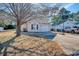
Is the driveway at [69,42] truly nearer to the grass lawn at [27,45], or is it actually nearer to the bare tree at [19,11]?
the grass lawn at [27,45]

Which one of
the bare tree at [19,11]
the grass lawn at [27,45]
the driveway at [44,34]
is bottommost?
the grass lawn at [27,45]

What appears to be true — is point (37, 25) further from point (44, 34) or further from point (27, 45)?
point (27, 45)

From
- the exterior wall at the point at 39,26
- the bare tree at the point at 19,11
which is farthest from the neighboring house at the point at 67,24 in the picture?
the bare tree at the point at 19,11

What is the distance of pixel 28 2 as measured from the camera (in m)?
2.04

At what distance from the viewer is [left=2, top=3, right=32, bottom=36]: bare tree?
2045mm

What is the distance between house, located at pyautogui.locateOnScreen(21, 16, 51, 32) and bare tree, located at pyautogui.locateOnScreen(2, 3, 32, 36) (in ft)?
0.15

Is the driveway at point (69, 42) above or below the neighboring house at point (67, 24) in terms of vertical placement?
→ below

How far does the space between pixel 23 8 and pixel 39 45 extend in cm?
42

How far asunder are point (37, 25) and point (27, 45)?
0.23 m

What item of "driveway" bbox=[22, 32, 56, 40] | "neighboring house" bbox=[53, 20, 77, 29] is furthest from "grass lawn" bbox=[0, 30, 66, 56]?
"neighboring house" bbox=[53, 20, 77, 29]

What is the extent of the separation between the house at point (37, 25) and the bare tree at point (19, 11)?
45 mm

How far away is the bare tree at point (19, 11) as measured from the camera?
6.71 ft

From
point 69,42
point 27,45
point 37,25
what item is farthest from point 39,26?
point 69,42

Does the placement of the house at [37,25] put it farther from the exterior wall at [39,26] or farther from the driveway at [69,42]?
the driveway at [69,42]
